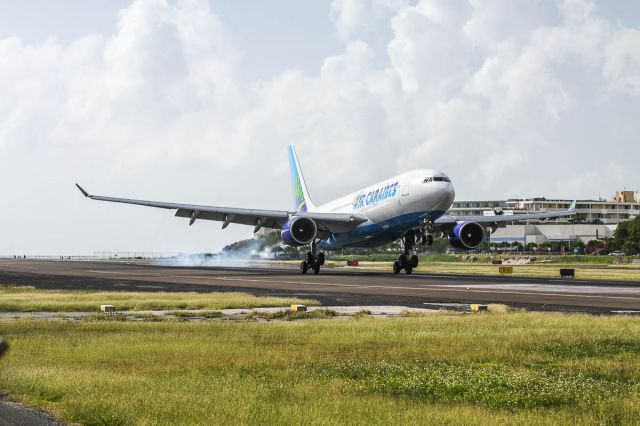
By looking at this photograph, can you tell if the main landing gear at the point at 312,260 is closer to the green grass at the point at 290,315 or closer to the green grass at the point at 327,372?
the green grass at the point at 290,315

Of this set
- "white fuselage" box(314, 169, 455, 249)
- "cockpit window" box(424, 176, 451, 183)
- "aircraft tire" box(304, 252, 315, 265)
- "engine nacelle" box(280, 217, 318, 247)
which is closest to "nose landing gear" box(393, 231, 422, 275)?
"white fuselage" box(314, 169, 455, 249)

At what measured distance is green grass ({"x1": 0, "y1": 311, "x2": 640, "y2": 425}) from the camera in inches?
421

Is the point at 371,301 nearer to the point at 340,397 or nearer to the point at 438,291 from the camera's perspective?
the point at 438,291

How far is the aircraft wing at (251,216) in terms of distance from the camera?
211 ft

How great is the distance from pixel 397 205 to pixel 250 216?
16.5 meters

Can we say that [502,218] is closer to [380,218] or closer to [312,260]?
[380,218]

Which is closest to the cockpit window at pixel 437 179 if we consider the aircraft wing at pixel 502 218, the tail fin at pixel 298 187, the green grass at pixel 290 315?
the aircraft wing at pixel 502 218

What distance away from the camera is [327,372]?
1389 centimetres

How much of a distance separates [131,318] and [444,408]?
15051 millimetres

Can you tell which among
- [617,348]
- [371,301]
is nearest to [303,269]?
[371,301]

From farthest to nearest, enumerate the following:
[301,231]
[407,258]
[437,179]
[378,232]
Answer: [407,258] < [301,231] < [378,232] < [437,179]

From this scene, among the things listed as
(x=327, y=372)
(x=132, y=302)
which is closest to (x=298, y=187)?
(x=132, y=302)

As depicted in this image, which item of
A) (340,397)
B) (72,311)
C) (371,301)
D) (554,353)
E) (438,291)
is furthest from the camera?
(438,291)

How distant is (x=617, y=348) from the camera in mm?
17141
